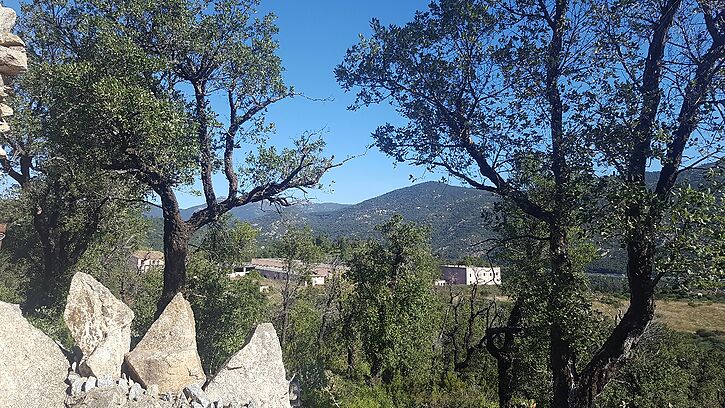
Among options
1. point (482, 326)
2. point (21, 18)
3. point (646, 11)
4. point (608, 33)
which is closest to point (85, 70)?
point (21, 18)

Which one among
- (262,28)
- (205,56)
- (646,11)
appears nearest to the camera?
(646,11)

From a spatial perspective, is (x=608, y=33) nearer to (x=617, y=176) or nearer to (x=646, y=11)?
(x=646, y=11)

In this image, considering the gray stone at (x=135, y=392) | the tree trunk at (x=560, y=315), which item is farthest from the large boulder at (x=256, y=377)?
the tree trunk at (x=560, y=315)

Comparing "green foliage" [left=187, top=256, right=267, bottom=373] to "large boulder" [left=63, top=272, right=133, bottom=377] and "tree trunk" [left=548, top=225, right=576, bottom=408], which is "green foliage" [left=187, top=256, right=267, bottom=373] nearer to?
"large boulder" [left=63, top=272, right=133, bottom=377]

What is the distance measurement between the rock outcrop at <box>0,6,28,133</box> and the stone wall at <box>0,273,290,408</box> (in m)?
2.76

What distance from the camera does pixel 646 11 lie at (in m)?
7.32

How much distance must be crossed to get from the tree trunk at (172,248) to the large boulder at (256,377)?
297cm

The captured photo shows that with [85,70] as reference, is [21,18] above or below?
above

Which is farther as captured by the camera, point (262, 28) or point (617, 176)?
point (262, 28)

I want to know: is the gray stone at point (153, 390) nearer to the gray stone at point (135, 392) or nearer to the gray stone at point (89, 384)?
the gray stone at point (135, 392)

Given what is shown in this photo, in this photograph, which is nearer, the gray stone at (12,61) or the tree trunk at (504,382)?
the gray stone at (12,61)

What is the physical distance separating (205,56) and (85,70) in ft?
8.99

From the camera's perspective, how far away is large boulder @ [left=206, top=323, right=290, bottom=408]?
7312 millimetres

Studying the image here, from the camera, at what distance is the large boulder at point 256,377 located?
7.31 meters
